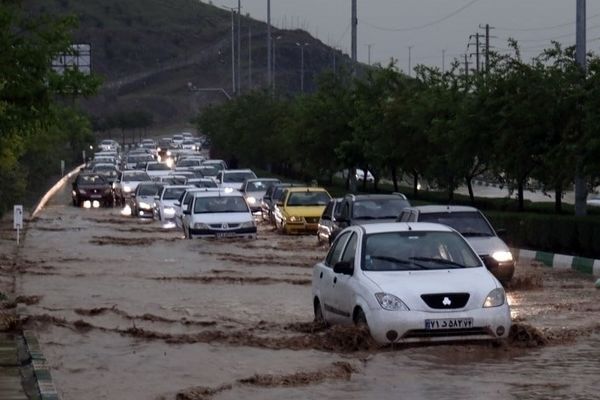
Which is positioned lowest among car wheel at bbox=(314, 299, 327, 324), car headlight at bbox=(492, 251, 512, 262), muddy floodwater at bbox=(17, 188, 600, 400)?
muddy floodwater at bbox=(17, 188, 600, 400)

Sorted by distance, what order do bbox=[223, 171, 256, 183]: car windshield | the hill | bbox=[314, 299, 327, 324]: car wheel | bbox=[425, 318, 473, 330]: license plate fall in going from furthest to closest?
the hill < bbox=[223, 171, 256, 183]: car windshield < bbox=[314, 299, 327, 324]: car wheel < bbox=[425, 318, 473, 330]: license plate

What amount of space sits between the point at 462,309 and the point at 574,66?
17325 mm

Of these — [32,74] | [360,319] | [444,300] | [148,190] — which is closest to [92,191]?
[148,190]

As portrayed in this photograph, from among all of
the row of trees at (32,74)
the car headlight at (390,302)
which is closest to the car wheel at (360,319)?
the car headlight at (390,302)

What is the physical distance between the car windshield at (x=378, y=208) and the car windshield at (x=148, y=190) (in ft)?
72.8

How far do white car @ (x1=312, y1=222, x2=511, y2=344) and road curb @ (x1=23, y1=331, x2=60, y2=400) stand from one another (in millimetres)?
3389

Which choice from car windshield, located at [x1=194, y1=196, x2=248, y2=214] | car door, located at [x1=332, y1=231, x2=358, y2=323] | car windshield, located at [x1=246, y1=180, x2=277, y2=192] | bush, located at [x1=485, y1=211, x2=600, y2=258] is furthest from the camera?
car windshield, located at [x1=246, y1=180, x2=277, y2=192]

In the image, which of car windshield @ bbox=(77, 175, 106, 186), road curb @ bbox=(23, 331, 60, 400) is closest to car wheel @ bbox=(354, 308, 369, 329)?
road curb @ bbox=(23, 331, 60, 400)

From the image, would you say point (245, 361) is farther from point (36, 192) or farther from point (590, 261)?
point (36, 192)

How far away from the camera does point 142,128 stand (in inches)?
6786

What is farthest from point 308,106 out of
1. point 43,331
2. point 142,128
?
point 142,128

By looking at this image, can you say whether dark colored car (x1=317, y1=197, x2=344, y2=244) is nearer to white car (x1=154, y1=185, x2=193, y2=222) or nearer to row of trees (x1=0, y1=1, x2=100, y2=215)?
white car (x1=154, y1=185, x2=193, y2=222)

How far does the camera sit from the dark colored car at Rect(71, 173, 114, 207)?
6088 centimetres

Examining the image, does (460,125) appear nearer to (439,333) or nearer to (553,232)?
(553,232)
